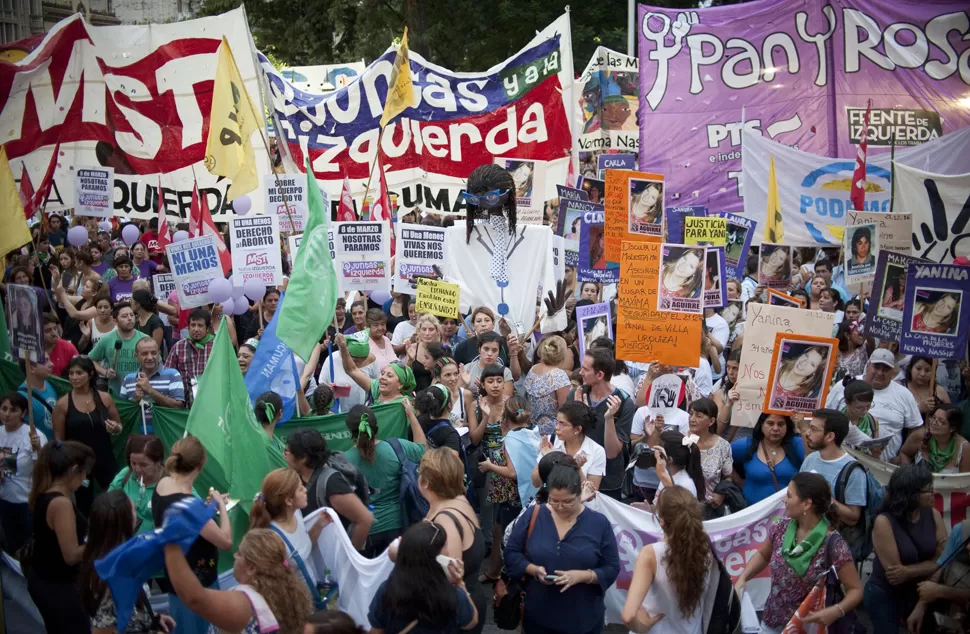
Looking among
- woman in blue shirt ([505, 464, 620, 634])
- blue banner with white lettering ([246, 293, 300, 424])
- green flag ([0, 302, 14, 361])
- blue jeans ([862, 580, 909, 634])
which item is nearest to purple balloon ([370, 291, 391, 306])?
blue banner with white lettering ([246, 293, 300, 424])

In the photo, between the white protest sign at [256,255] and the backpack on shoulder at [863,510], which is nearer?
the backpack on shoulder at [863,510]

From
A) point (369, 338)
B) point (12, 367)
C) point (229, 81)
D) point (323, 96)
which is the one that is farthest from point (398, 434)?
point (323, 96)

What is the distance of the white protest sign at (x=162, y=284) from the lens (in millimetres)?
10352

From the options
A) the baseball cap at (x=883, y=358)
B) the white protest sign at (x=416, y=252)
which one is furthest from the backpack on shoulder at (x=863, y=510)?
the white protest sign at (x=416, y=252)

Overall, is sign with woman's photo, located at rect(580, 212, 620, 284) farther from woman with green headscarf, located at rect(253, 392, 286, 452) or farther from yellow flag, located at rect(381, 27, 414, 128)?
woman with green headscarf, located at rect(253, 392, 286, 452)

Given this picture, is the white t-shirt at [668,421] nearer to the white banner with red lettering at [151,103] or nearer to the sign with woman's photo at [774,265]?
the sign with woman's photo at [774,265]

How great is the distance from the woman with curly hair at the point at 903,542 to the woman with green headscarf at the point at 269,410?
11.3 ft

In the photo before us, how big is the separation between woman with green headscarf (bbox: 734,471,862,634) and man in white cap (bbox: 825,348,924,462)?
8.60 ft

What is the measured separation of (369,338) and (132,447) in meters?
3.03

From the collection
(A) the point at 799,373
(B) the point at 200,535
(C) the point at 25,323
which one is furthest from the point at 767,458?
(C) the point at 25,323

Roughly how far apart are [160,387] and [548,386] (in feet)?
9.60

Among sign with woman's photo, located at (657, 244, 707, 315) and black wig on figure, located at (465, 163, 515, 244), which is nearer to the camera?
sign with woman's photo, located at (657, 244, 707, 315)

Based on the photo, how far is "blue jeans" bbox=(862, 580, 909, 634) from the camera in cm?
539

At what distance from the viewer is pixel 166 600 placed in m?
5.06
